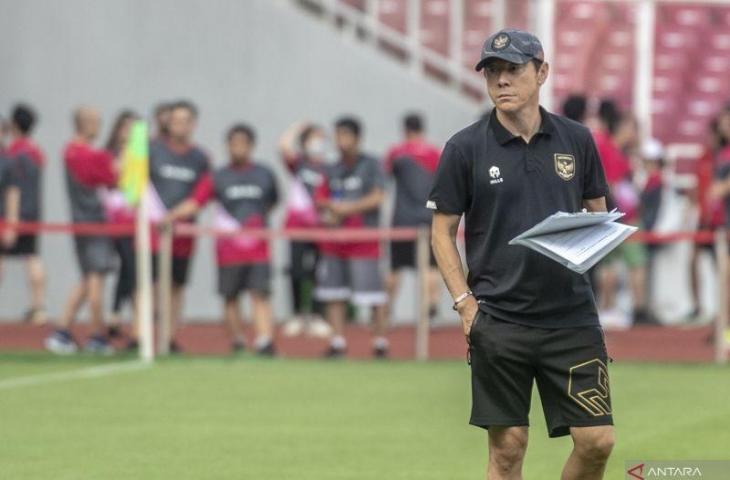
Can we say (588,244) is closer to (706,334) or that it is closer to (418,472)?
(418,472)

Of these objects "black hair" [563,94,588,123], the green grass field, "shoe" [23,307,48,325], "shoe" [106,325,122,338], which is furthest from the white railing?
the green grass field

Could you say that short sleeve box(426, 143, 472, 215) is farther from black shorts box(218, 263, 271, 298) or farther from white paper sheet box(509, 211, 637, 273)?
black shorts box(218, 263, 271, 298)

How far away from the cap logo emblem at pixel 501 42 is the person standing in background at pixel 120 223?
10742 mm

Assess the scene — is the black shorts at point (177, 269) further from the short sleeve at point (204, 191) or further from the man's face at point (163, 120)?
the man's face at point (163, 120)

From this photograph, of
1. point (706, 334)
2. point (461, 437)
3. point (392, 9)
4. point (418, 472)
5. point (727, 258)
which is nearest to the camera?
point (418, 472)

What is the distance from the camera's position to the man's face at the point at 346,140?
58.9 feet

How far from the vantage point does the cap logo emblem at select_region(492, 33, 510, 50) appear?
753cm

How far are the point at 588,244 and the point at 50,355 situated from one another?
11.0m

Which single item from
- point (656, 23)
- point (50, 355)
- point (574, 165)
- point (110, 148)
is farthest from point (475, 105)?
point (574, 165)

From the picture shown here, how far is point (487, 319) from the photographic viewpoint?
7684 millimetres

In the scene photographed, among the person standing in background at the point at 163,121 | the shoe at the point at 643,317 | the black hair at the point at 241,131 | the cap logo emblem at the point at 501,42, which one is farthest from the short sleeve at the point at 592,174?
the shoe at the point at 643,317

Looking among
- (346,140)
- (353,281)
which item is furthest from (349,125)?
(353,281)

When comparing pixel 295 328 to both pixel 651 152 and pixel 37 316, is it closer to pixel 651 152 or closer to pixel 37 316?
pixel 37 316

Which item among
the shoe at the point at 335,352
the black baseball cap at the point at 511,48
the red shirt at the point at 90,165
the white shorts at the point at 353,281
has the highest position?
the black baseball cap at the point at 511,48
